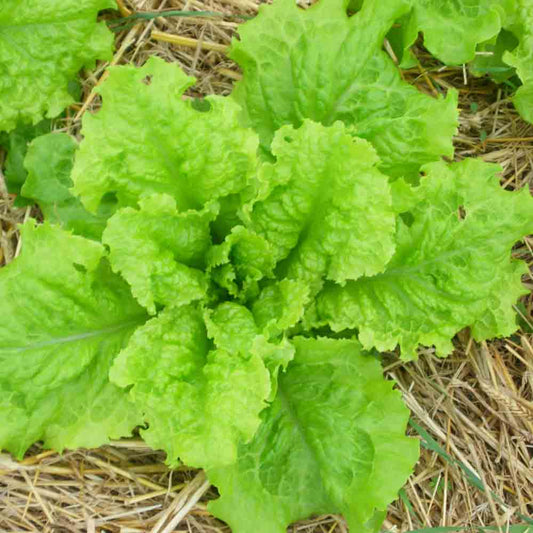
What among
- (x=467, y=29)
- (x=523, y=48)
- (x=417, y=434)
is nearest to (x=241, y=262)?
(x=417, y=434)

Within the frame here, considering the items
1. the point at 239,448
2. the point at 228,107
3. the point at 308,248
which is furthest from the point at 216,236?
the point at 239,448

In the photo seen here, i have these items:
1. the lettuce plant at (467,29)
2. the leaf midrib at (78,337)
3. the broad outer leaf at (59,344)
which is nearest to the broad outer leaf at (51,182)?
the broad outer leaf at (59,344)

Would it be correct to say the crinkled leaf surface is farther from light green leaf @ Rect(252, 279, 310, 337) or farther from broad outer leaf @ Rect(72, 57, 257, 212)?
light green leaf @ Rect(252, 279, 310, 337)

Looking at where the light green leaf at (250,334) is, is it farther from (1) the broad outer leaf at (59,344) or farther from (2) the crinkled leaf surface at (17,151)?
(2) the crinkled leaf surface at (17,151)

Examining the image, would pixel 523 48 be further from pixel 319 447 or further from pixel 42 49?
pixel 42 49

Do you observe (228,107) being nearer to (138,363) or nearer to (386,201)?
(386,201)

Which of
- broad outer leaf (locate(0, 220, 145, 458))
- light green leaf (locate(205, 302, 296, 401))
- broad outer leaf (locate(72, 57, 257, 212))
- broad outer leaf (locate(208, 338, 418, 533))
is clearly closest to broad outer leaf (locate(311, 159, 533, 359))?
broad outer leaf (locate(208, 338, 418, 533))
